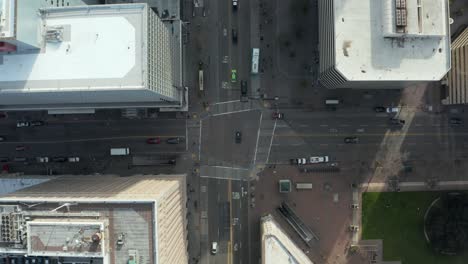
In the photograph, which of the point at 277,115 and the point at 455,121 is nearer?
the point at 455,121

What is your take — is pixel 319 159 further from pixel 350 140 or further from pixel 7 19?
pixel 7 19

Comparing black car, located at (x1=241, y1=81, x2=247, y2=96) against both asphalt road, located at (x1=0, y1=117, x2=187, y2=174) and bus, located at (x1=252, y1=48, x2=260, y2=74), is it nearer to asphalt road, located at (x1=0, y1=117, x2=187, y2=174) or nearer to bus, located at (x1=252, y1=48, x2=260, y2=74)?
bus, located at (x1=252, y1=48, x2=260, y2=74)

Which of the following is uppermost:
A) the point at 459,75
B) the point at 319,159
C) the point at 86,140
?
the point at 459,75

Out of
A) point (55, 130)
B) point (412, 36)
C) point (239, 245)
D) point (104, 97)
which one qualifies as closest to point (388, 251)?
point (239, 245)

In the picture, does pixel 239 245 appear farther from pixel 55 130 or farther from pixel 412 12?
pixel 412 12

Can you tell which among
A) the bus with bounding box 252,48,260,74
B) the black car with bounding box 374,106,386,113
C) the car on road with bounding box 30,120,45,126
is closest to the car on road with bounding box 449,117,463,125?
the black car with bounding box 374,106,386,113

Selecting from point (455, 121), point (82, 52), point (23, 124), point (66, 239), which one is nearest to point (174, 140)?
point (82, 52)

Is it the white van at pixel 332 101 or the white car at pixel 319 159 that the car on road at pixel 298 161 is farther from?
the white van at pixel 332 101
